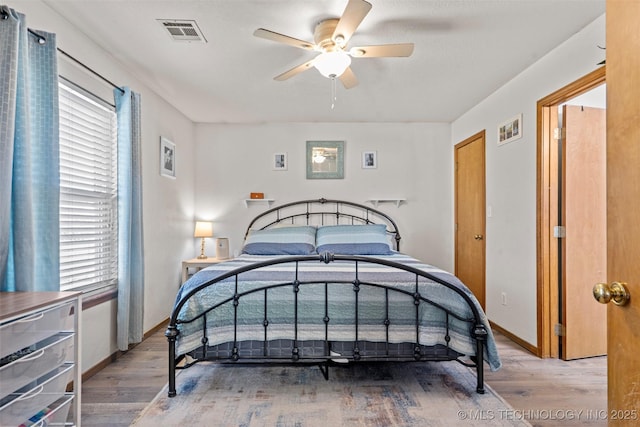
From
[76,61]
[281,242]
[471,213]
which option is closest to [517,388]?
[471,213]

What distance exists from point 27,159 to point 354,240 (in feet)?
8.51

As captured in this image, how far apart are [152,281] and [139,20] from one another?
2231mm

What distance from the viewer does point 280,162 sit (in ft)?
14.0

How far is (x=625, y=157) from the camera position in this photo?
803mm

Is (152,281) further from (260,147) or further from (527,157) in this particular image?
(527,157)

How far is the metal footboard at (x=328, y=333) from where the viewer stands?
195 centimetres

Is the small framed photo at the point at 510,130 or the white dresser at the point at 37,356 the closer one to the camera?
the white dresser at the point at 37,356

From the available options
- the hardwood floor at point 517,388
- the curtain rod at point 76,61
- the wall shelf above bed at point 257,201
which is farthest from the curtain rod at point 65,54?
the hardwood floor at point 517,388

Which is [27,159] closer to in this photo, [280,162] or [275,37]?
[275,37]

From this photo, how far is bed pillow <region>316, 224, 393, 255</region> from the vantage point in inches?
133

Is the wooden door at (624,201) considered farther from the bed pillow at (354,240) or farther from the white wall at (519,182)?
the bed pillow at (354,240)

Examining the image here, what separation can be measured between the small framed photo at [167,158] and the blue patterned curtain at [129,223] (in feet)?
2.32

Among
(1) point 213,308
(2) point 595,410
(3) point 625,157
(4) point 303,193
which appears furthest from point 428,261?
(3) point 625,157

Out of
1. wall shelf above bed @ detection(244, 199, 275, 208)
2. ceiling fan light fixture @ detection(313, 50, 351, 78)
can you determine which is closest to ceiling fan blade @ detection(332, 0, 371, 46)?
ceiling fan light fixture @ detection(313, 50, 351, 78)
